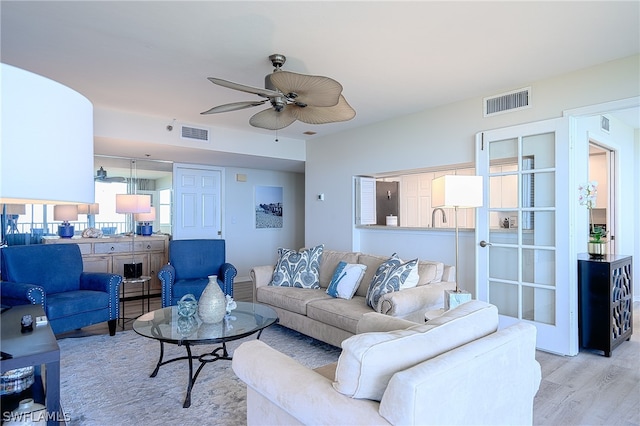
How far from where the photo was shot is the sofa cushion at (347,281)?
11.6 ft

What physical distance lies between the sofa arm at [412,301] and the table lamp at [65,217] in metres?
4.56

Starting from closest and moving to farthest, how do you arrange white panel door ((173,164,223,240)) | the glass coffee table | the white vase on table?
the glass coffee table → the white vase on table → white panel door ((173,164,223,240))

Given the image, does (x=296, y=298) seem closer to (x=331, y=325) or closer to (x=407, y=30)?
(x=331, y=325)

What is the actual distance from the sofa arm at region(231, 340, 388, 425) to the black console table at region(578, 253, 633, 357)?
2967 mm

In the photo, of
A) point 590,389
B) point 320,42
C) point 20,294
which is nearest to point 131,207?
point 20,294

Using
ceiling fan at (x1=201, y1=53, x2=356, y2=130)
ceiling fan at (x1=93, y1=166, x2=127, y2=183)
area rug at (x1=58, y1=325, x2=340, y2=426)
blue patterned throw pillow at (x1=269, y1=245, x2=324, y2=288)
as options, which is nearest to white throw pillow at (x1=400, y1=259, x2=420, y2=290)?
area rug at (x1=58, y1=325, x2=340, y2=426)

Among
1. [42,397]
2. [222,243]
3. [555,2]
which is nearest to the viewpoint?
[42,397]

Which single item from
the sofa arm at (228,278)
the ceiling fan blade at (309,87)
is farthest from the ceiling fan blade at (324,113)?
the sofa arm at (228,278)

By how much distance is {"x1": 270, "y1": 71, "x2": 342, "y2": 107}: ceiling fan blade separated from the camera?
7.23ft

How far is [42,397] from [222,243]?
3.02 meters

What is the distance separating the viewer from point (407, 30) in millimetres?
2521

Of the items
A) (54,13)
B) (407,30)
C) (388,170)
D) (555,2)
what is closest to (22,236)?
Result: (54,13)

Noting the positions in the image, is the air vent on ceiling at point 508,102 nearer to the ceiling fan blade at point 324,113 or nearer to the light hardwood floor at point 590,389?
the ceiling fan blade at point 324,113

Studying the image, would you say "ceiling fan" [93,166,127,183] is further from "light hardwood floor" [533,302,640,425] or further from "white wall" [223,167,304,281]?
"light hardwood floor" [533,302,640,425]
